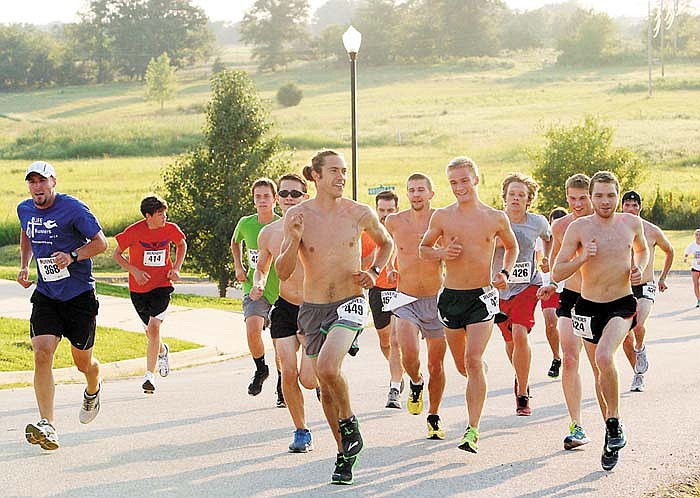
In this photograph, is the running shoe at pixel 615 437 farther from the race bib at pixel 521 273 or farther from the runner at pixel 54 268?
the runner at pixel 54 268

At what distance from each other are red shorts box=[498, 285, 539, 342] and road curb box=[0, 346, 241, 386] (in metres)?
5.21

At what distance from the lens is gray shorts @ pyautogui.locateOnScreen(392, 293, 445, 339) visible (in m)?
10.5

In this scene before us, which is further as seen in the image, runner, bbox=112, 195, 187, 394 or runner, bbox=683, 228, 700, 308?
runner, bbox=683, 228, 700, 308

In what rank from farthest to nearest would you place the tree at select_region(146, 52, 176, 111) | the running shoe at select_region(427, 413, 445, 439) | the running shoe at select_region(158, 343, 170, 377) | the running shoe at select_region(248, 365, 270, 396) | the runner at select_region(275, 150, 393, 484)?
the tree at select_region(146, 52, 176, 111) < the running shoe at select_region(158, 343, 170, 377) < the running shoe at select_region(248, 365, 270, 396) < the running shoe at select_region(427, 413, 445, 439) < the runner at select_region(275, 150, 393, 484)

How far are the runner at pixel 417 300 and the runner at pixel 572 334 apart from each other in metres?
0.86

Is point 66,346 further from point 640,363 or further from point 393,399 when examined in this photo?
point 640,363

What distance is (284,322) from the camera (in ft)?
32.5

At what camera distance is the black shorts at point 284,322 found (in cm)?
988

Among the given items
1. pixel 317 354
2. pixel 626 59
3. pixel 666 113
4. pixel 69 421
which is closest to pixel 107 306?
pixel 69 421

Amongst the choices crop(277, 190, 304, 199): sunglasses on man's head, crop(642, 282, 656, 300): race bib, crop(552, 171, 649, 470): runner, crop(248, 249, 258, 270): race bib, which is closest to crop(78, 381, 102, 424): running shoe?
crop(248, 249, 258, 270): race bib

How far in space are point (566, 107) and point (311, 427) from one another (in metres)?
93.1

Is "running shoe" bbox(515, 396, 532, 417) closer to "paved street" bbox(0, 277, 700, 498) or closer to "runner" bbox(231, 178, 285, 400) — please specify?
"paved street" bbox(0, 277, 700, 498)

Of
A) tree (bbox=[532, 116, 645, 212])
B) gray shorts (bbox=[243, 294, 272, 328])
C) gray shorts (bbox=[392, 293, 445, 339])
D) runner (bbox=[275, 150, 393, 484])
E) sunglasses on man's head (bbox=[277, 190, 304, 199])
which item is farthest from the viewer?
tree (bbox=[532, 116, 645, 212])

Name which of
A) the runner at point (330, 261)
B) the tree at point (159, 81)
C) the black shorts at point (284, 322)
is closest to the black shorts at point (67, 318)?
the black shorts at point (284, 322)
